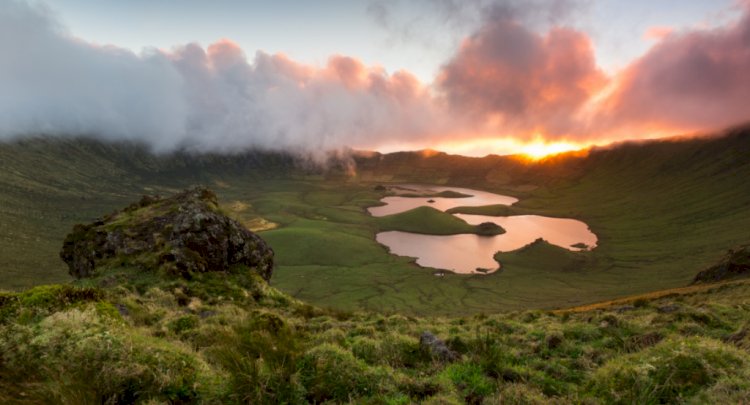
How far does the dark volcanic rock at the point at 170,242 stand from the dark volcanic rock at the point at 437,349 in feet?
63.0

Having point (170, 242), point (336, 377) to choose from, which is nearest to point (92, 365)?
point (336, 377)

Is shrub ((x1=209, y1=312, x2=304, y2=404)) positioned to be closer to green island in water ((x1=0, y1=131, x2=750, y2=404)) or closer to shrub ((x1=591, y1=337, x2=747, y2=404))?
green island in water ((x1=0, y1=131, x2=750, y2=404))

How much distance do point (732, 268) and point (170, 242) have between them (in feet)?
327

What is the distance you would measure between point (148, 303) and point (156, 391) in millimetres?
14558

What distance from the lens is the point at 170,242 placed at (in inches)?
1064

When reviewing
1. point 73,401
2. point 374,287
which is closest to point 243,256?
point 73,401

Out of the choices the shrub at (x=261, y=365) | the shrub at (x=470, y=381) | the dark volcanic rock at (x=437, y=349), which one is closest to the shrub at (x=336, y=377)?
the shrub at (x=261, y=365)

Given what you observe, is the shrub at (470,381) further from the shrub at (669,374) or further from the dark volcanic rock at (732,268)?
the dark volcanic rock at (732,268)

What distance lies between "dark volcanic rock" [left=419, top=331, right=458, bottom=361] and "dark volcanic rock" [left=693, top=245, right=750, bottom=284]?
87985mm

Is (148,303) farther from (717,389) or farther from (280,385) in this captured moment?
(717,389)

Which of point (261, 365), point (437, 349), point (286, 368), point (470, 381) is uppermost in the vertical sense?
point (261, 365)

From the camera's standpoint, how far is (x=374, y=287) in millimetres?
124750

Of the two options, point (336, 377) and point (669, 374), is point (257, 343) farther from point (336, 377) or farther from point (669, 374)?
point (669, 374)

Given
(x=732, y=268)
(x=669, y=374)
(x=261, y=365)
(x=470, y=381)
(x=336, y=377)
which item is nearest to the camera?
(x=261, y=365)
